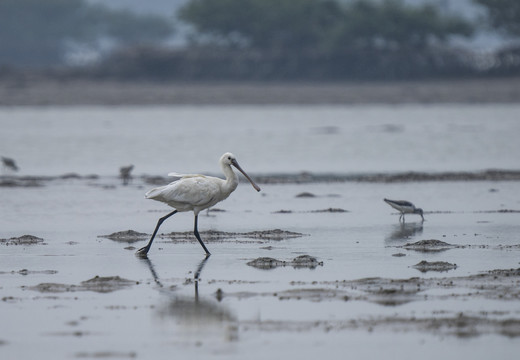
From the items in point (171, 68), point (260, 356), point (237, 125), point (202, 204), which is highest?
point (171, 68)

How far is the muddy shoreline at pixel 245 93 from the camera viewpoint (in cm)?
5597

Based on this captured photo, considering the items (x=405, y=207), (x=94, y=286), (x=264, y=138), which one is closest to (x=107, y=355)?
(x=94, y=286)

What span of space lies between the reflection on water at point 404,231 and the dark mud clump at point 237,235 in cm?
119

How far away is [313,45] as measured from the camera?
229 ft

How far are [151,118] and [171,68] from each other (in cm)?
1562

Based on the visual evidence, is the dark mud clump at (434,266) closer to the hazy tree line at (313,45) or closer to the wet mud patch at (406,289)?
the wet mud patch at (406,289)

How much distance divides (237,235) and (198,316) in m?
5.13

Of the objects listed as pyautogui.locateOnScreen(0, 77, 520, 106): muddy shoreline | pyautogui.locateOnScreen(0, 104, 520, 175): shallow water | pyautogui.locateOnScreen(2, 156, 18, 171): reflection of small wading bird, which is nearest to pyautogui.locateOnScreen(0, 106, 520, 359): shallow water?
pyautogui.locateOnScreen(2, 156, 18, 171): reflection of small wading bird

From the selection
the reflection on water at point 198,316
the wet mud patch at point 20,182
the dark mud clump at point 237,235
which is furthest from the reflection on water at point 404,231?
the wet mud patch at point 20,182

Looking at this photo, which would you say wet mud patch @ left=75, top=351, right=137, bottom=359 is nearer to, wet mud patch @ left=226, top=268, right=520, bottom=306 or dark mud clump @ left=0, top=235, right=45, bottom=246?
wet mud patch @ left=226, top=268, right=520, bottom=306

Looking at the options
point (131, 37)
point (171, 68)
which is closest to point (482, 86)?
point (171, 68)

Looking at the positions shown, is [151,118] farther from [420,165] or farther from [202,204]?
[202,204]

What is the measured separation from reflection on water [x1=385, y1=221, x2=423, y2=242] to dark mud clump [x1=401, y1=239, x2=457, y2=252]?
669 mm

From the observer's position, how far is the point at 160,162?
29203mm
